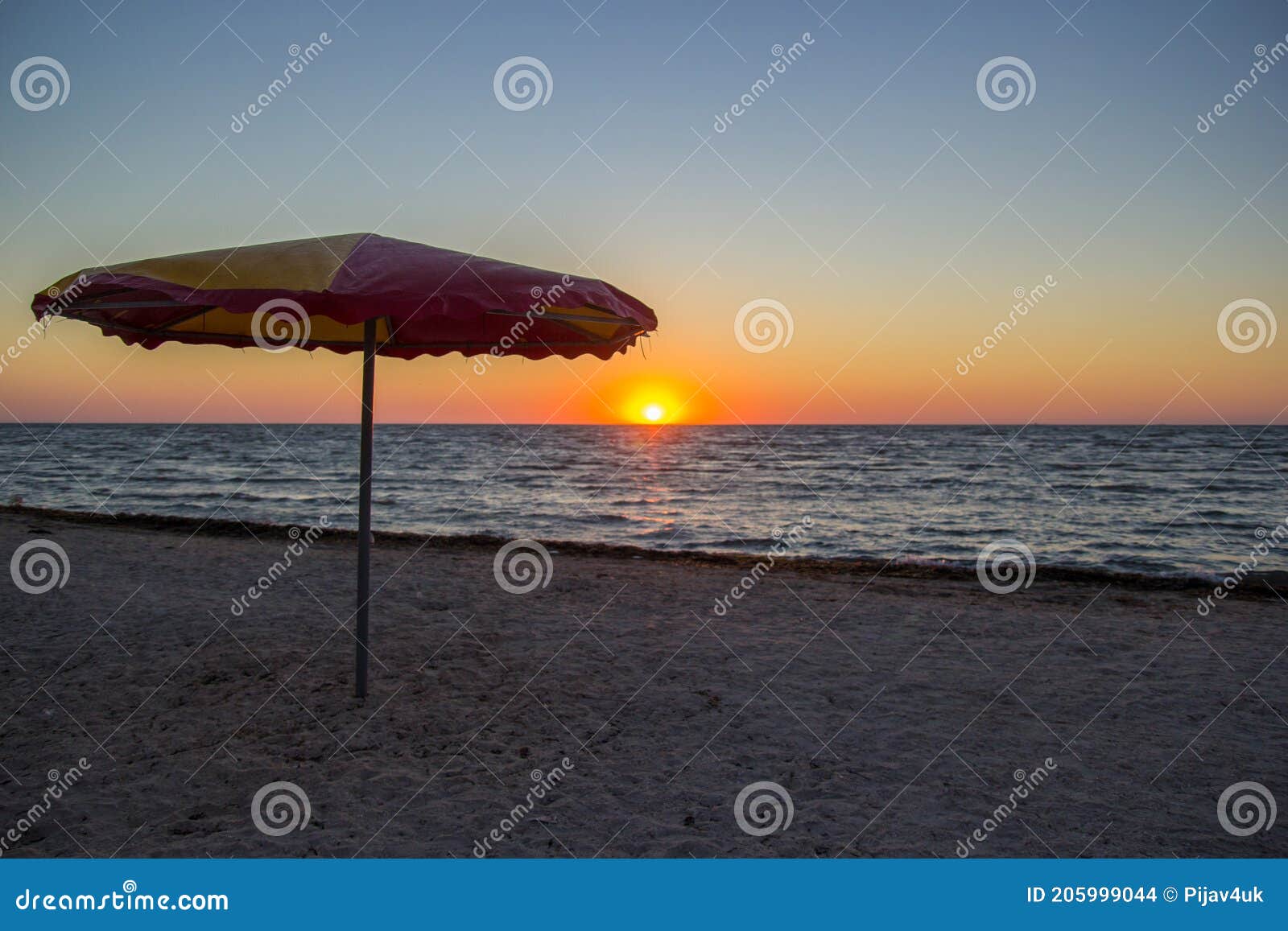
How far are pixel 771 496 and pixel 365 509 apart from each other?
964 inches

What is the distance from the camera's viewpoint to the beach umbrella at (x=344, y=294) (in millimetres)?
3838

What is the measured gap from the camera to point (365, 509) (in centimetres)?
534

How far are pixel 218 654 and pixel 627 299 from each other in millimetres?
4439

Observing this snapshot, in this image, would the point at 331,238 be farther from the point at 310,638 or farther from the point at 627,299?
the point at 310,638

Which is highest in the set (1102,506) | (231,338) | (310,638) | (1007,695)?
(1102,506)

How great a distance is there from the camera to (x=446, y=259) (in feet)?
14.0

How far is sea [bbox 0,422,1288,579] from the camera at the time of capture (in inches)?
712

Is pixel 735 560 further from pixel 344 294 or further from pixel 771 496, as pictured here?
pixel 771 496

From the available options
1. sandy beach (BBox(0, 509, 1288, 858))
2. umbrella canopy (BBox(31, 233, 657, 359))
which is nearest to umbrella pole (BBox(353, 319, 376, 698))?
sandy beach (BBox(0, 509, 1288, 858))

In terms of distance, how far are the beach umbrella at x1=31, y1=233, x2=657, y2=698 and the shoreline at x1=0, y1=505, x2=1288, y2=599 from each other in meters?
7.13

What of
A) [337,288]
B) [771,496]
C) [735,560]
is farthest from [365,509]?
[771,496]

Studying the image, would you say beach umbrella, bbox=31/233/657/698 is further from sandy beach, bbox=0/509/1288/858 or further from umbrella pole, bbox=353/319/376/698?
sandy beach, bbox=0/509/1288/858

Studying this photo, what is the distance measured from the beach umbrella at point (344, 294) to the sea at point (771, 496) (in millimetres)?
9445

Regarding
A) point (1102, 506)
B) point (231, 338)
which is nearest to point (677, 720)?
point (231, 338)
